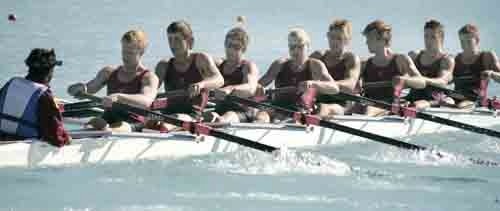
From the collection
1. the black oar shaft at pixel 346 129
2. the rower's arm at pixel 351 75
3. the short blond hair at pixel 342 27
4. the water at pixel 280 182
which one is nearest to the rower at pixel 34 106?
the water at pixel 280 182

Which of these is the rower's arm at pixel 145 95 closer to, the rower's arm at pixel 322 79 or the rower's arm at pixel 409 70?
the rower's arm at pixel 322 79

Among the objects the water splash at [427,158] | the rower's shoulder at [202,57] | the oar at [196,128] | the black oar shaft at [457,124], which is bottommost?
the water splash at [427,158]

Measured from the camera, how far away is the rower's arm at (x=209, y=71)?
1088 cm

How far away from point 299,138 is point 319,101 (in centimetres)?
151

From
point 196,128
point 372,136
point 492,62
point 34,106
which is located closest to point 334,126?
point 372,136

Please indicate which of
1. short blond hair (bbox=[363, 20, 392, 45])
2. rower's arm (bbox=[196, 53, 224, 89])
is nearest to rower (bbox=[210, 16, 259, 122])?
rower's arm (bbox=[196, 53, 224, 89])

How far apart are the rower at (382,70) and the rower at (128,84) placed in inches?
135

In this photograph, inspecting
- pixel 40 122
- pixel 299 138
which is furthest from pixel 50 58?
pixel 299 138

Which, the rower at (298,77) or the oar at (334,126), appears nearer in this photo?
the oar at (334,126)

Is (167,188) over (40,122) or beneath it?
beneath

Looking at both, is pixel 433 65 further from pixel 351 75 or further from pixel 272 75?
pixel 272 75

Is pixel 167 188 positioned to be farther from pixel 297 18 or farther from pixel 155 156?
pixel 297 18

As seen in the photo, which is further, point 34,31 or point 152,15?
point 152,15

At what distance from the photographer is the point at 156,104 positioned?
1046cm
